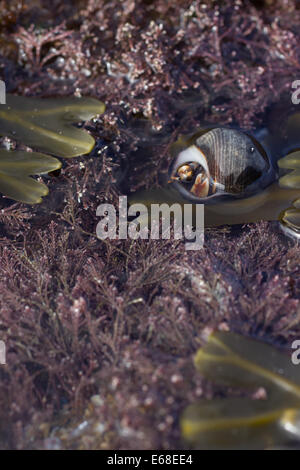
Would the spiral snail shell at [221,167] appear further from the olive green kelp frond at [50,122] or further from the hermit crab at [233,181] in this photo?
the olive green kelp frond at [50,122]

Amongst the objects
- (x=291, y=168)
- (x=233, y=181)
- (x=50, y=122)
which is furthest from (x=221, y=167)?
(x=50, y=122)

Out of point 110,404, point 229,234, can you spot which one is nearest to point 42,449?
point 110,404

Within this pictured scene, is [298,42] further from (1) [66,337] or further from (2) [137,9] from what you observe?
(1) [66,337]

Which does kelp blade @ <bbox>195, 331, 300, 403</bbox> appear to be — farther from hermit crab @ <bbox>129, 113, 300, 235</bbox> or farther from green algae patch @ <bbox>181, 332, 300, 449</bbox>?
hermit crab @ <bbox>129, 113, 300, 235</bbox>

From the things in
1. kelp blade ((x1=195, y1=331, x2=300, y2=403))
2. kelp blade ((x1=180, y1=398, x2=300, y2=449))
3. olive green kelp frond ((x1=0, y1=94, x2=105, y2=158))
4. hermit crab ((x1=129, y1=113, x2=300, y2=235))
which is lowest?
kelp blade ((x1=180, y1=398, x2=300, y2=449))

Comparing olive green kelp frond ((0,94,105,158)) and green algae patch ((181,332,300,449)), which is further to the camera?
olive green kelp frond ((0,94,105,158))

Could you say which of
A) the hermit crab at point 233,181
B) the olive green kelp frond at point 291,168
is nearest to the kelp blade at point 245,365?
the hermit crab at point 233,181

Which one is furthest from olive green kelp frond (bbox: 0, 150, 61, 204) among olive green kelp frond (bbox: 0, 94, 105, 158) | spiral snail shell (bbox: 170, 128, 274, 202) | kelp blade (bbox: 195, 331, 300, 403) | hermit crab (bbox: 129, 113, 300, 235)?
kelp blade (bbox: 195, 331, 300, 403)
